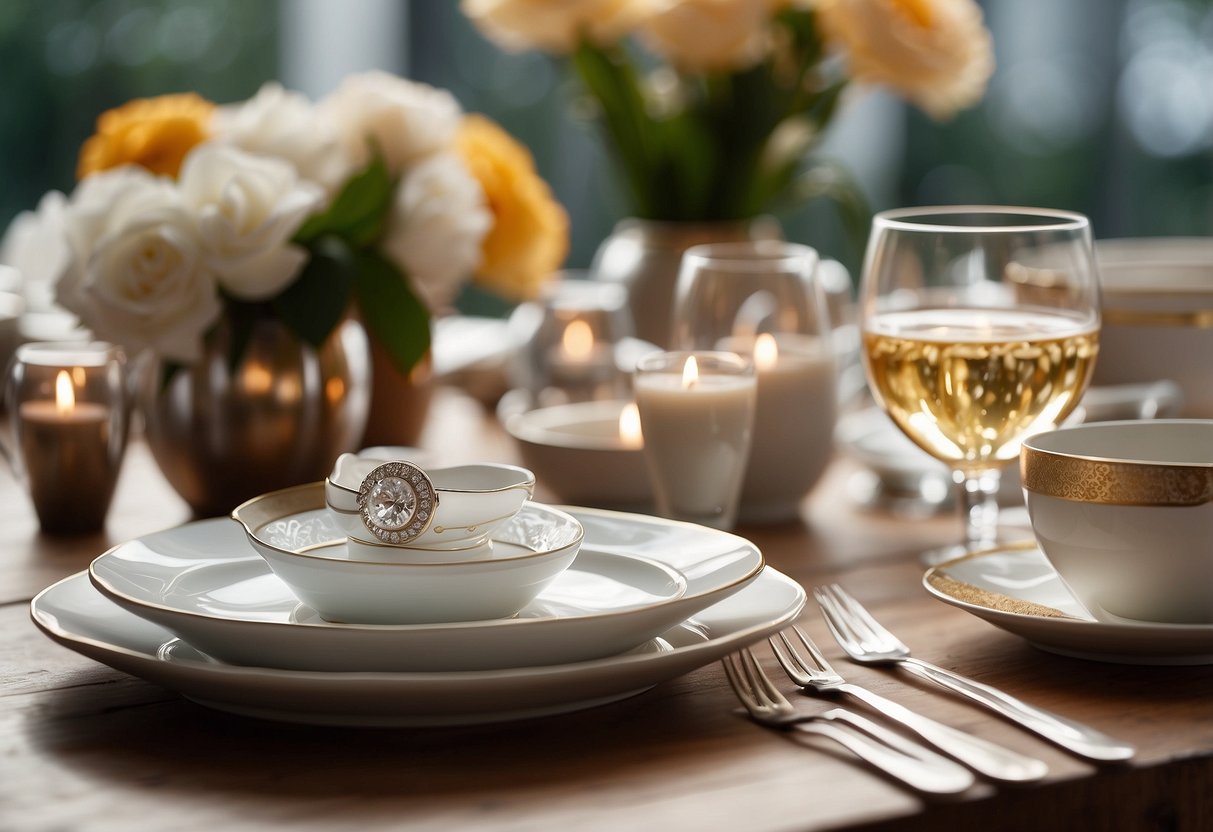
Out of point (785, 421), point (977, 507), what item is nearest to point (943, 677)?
point (977, 507)

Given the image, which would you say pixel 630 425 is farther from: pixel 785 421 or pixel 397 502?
pixel 397 502

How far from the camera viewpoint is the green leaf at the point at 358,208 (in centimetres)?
127

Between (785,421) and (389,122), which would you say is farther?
(389,122)

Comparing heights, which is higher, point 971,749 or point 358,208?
point 358,208

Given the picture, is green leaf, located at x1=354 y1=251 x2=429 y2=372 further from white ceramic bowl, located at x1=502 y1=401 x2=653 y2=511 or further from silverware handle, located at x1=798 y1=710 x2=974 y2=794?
silverware handle, located at x1=798 y1=710 x2=974 y2=794

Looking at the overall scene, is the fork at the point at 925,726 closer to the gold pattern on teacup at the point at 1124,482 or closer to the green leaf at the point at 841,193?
the gold pattern on teacup at the point at 1124,482

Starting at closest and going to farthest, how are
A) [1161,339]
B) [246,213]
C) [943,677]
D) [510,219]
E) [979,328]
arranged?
[943,677]
[979,328]
[246,213]
[1161,339]
[510,219]

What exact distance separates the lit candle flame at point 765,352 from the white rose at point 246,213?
40cm

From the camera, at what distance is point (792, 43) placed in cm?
161

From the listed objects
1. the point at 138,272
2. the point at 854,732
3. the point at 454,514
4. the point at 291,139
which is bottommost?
the point at 854,732

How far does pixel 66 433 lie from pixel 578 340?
0.55m

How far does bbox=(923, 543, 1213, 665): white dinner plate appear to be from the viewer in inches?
30.6

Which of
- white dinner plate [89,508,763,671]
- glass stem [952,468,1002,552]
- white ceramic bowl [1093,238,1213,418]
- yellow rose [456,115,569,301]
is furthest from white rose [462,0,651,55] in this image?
white dinner plate [89,508,763,671]

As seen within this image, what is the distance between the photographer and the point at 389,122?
1389 millimetres
